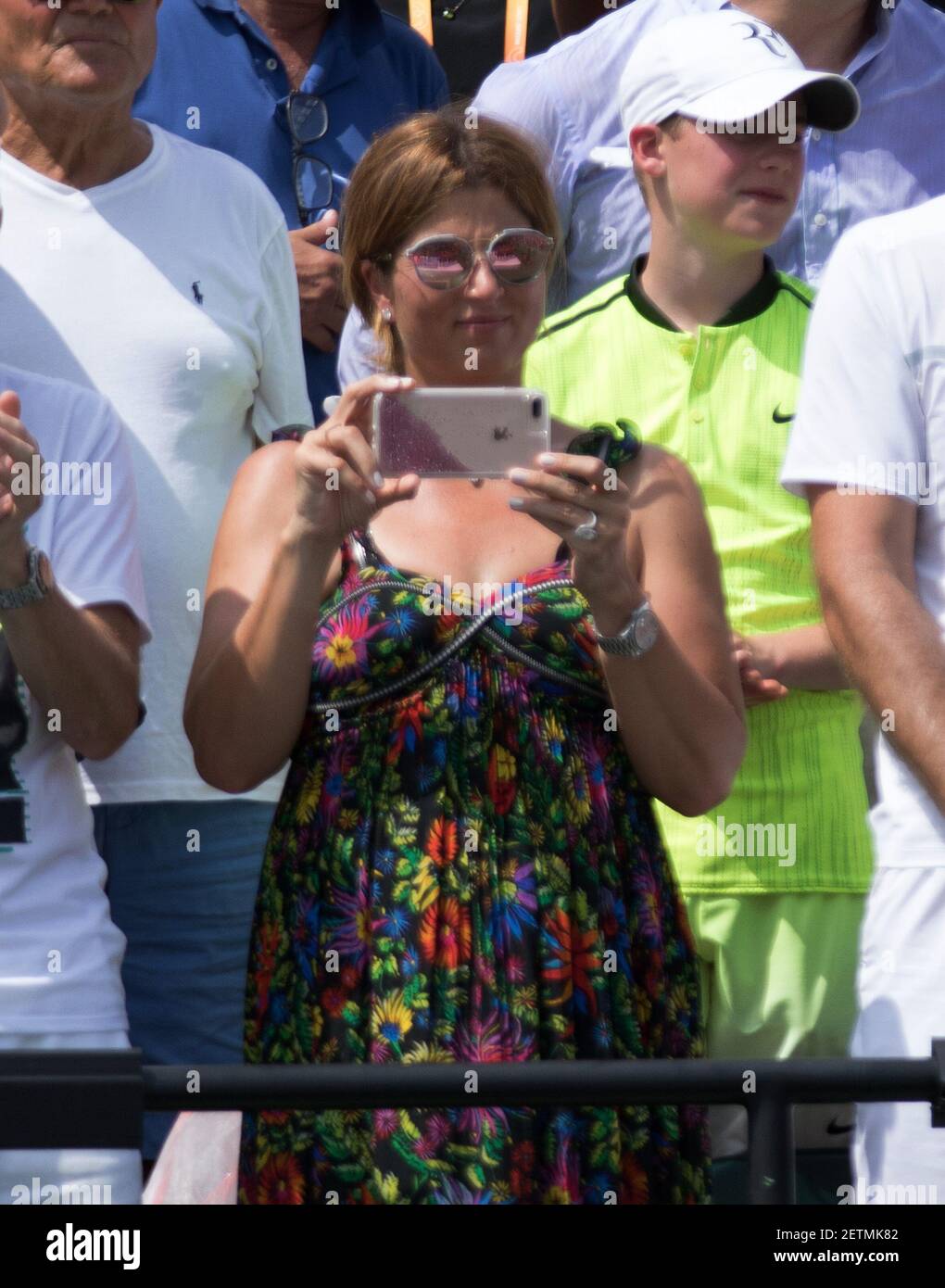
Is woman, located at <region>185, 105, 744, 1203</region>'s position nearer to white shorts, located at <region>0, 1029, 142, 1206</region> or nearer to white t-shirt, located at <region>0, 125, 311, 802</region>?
white shorts, located at <region>0, 1029, 142, 1206</region>

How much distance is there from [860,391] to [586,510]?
345 mm

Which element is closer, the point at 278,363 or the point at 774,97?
the point at 774,97

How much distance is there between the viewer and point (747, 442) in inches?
118

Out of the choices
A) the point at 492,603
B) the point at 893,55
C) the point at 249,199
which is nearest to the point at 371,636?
the point at 492,603

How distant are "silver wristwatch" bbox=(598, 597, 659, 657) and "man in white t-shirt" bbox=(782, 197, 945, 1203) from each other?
197 mm

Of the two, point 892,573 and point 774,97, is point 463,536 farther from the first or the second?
point 774,97

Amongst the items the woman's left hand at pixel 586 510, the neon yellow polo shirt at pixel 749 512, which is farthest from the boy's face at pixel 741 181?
the woman's left hand at pixel 586 510

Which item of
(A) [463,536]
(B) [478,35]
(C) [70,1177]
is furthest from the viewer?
(B) [478,35]

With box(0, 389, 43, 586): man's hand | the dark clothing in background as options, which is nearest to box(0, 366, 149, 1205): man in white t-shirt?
box(0, 389, 43, 586): man's hand

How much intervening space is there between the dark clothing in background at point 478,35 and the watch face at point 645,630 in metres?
2.73

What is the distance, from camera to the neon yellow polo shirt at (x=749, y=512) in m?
2.89

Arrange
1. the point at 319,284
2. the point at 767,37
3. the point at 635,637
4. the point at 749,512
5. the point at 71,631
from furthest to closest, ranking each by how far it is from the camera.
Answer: the point at 319,284, the point at 767,37, the point at 749,512, the point at 71,631, the point at 635,637

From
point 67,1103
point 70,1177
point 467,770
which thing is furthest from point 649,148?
point 67,1103

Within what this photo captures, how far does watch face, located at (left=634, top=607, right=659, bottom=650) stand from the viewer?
91.7 inches
